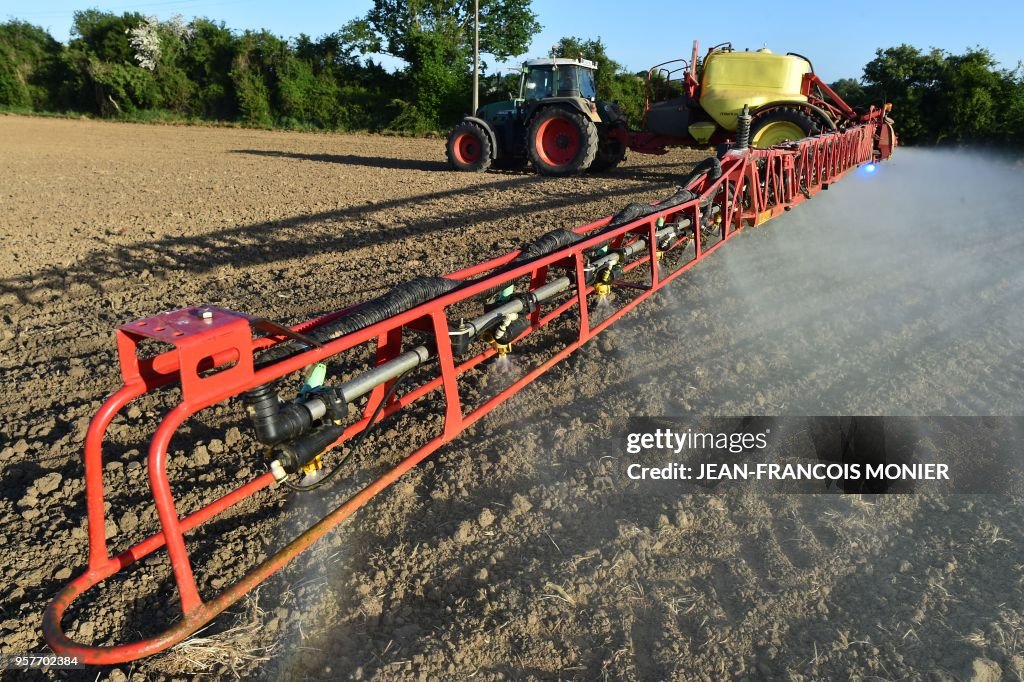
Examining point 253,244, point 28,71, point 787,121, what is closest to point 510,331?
point 253,244

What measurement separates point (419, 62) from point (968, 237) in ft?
87.4

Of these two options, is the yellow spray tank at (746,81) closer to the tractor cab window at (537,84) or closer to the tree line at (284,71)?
the tractor cab window at (537,84)

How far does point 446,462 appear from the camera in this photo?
9.78 ft

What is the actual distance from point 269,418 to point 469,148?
1105 cm

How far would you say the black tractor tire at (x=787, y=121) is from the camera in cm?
878

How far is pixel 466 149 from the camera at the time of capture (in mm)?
12336

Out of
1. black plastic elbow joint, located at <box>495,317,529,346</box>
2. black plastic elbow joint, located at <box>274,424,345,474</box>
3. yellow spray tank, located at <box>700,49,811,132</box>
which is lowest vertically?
black plastic elbow joint, located at <box>274,424,345,474</box>

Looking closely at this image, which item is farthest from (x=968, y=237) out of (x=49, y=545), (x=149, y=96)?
(x=149, y=96)

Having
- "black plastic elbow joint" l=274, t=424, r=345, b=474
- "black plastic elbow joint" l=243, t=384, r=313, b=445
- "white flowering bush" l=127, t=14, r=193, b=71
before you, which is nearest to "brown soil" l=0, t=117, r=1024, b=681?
"black plastic elbow joint" l=274, t=424, r=345, b=474

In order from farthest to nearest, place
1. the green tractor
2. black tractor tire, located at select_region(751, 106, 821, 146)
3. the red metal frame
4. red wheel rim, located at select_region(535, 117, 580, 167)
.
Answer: red wheel rim, located at select_region(535, 117, 580, 167) → the green tractor → black tractor tire, located at select_region(751, 106, 821, 146) → the red metal frame

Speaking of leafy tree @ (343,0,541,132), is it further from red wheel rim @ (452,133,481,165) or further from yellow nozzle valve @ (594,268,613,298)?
yellow nozzle valve @ (594,268,613,298)

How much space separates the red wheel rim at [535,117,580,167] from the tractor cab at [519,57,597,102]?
545mm

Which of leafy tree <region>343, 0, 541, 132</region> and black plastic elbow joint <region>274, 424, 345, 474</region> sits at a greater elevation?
leafy tree <region>343, 0, 541, 132</region>

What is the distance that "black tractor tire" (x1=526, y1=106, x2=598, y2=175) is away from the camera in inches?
418
